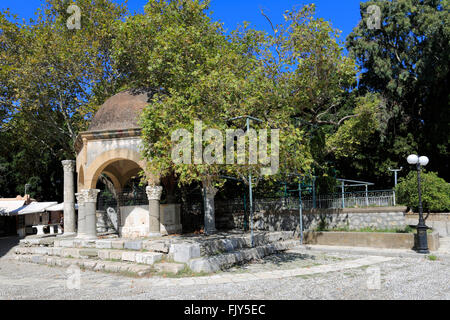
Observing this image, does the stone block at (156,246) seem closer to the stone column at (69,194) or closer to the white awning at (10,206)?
the stone column at (69,194)

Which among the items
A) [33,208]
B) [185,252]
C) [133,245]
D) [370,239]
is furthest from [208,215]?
[33,208]

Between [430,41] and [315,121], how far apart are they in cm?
945

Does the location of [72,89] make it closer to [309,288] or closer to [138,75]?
[138,75]

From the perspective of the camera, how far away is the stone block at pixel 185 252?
33.8 feet

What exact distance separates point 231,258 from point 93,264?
168 inches

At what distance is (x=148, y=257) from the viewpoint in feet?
34.9

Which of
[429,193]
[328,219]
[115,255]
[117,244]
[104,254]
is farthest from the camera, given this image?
[429,193]

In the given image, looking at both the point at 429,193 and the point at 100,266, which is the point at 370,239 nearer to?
the point at 429,193

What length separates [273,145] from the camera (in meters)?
10.0

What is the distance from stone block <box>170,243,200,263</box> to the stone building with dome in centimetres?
366

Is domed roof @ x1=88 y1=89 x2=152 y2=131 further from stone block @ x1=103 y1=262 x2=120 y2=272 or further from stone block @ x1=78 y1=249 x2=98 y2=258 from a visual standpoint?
stone block @ x1=103 y1=262 x2=120 y2=272

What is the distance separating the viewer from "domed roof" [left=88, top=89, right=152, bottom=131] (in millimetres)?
14820

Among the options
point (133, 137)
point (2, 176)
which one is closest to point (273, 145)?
point (133, 137)

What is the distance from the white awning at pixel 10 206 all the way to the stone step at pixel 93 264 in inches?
446
